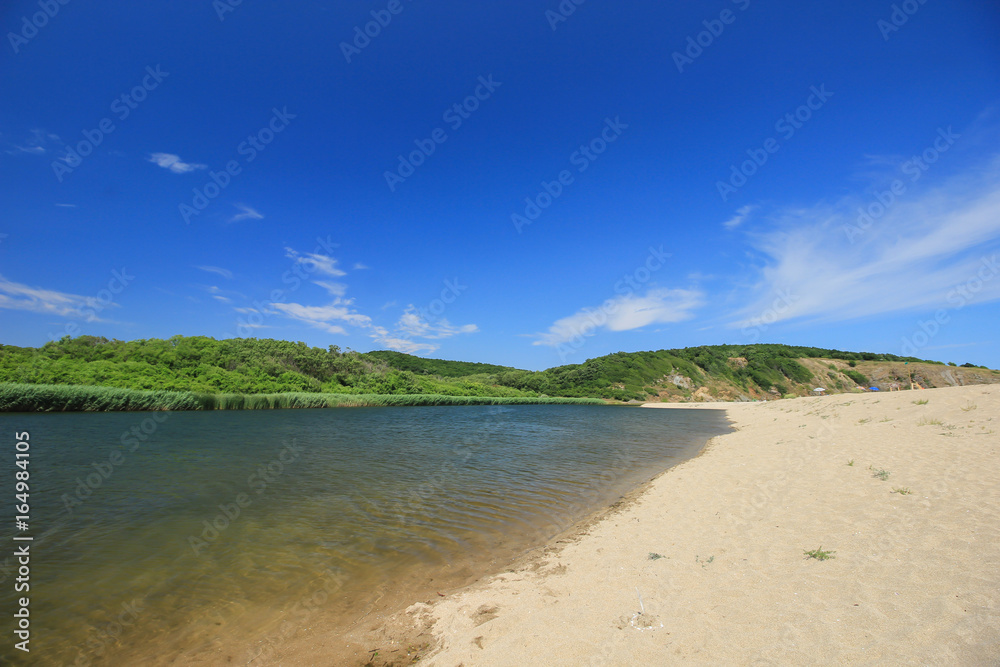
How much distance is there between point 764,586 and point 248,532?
859cm

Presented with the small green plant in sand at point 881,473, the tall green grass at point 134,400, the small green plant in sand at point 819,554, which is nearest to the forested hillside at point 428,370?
the tall green grass at point 134,400

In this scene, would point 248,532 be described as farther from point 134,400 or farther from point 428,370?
point 428,370

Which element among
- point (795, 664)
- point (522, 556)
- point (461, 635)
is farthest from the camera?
point (522, 556)

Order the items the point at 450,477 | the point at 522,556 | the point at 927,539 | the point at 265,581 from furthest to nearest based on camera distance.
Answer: the point at 450,477 < the point at 522,556 < the point at 265,581 < the point at 927,539

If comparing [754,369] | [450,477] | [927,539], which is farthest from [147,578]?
[754,369]

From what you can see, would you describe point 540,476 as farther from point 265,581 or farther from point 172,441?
point 172,441

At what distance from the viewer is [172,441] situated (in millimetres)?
18281

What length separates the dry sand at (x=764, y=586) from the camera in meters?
3.27

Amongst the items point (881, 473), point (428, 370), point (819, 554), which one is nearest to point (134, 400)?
point (819, 554)

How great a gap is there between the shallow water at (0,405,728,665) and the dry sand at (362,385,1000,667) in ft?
4.47

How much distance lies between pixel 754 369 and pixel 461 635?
133448mm

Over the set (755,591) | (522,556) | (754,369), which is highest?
(754,369)

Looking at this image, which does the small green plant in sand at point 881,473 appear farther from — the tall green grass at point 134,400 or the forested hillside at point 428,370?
the forested hillside at point 428,370

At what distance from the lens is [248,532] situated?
25.0 feet
